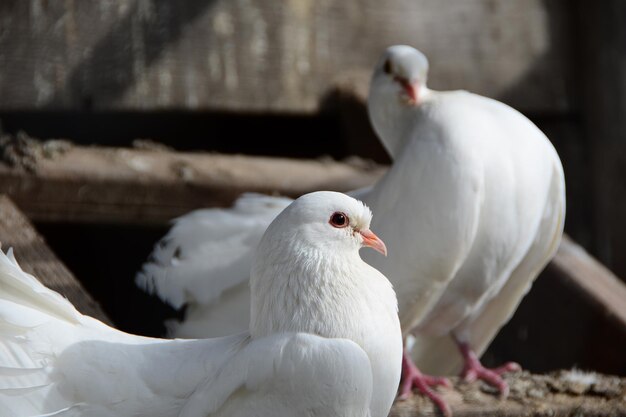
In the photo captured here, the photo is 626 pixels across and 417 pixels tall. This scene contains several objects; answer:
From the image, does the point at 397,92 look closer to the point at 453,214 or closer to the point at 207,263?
the point at 453,214

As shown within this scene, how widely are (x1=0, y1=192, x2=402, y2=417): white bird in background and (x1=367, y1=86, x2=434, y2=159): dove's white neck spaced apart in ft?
3.95

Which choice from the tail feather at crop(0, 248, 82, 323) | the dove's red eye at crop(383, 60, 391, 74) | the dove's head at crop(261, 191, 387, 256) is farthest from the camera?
the dove's red eye at crop(383, 60, 391, 74)

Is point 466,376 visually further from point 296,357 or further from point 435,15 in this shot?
point 435,15

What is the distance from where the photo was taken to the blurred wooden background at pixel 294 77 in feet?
16.3

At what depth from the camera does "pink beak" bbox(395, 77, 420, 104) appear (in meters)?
4.01

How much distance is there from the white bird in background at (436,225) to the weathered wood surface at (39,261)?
456 mm

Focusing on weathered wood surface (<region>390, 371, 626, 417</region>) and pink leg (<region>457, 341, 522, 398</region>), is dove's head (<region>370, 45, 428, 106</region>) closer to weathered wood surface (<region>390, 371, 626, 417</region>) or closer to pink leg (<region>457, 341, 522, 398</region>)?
pink leg (<region>457, 341, 522, 398</region>)

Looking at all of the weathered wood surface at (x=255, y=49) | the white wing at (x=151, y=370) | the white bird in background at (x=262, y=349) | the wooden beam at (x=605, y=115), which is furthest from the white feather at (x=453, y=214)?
the wooden beam at (x=605, y=115)

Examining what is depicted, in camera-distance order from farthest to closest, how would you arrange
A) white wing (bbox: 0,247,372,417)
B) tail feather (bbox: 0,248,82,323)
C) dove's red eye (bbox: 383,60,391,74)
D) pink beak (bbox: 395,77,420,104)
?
dove's red eye (bbox: 383,60,391,74) → pink beak (bbox: 395,77,420,104) → tail feather (bbox: 0,248,82,323) → white wing (bbox: 0,247,372,417)

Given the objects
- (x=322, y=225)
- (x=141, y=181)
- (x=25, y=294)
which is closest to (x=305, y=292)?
(x=322, y=225)

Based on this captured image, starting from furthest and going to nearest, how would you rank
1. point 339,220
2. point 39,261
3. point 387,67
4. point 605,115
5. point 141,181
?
point 605,115
point 141,181
point 387,67
point 39,261
point 339,220

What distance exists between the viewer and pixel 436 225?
3.57 meters

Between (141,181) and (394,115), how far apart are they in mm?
1104

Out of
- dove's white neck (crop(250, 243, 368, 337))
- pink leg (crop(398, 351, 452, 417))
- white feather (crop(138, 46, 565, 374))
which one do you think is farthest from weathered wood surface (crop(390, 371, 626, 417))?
dove's white neck (crop(250, 243, 368, 337))
